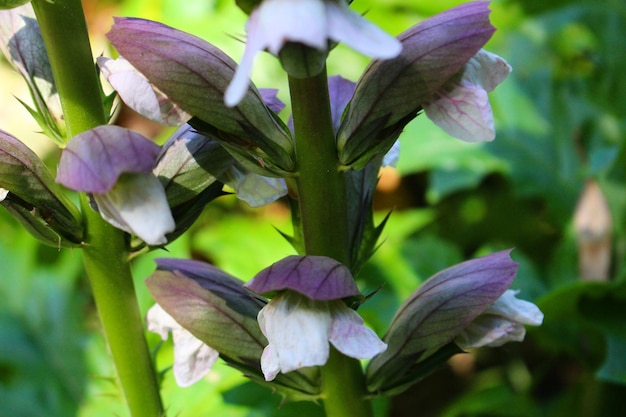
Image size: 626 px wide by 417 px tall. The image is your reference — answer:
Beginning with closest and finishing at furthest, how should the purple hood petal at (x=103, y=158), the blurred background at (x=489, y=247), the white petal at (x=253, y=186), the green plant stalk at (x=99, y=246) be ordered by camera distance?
the purple hood petal at (x=103, y=158), the green plant stalk at (x=99, y=246), the white petal at (x=253, y=186), the blurred background at (x=489, y=247)

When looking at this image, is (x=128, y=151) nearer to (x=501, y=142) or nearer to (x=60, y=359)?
(x=60, y=359)

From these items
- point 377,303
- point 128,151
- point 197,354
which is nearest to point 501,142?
point 377,303

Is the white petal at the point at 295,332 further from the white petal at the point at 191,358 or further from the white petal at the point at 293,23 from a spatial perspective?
the white petal at the point at 293,23

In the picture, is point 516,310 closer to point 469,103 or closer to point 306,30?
point 469,103

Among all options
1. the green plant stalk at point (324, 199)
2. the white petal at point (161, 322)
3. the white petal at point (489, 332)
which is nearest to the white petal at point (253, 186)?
the green plant stalk at point (324, 199)

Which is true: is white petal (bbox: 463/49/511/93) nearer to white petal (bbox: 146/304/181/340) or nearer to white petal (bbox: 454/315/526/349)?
white petal (bbox: 454/315/526/349)

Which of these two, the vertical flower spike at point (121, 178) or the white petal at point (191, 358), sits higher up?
the vertical flower spike at point (121, 178)
